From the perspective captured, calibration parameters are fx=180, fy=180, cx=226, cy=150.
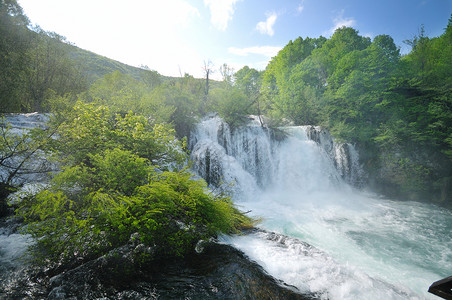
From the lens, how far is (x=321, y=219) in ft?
30.3

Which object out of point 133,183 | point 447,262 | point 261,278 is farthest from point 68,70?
point 447,262

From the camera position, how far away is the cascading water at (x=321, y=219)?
140 inches

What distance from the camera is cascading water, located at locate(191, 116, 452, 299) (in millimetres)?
3555

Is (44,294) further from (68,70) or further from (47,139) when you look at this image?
(68,70)

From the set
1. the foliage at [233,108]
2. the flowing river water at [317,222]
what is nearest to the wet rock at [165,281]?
the flowing river water at [317,222]

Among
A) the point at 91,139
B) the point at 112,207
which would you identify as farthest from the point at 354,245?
the point at 91,139

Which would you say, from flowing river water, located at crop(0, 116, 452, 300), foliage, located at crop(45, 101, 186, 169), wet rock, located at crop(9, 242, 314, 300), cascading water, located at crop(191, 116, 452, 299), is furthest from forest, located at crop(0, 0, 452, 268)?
cascading water, located at crop(191, 116, 452, 299)

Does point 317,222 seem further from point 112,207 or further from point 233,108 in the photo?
point 233,108

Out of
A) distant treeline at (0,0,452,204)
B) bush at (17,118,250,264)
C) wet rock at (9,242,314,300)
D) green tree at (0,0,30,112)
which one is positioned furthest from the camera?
distant treeline at (0,0,452,204)

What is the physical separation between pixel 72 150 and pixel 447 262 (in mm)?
12267

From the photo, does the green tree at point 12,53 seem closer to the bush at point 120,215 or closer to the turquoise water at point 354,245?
the bush at point 120,215

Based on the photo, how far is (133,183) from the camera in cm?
396

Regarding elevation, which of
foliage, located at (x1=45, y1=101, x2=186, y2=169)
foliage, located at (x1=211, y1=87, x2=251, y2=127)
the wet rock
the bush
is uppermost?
foliage, located at (x1=211, y1=87, x2=251, y2=127)

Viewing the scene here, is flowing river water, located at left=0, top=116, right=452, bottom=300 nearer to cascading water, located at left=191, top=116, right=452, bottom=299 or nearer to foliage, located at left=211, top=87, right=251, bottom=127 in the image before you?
cascading water, located at left=191, top=116, right=452, bottom=299
